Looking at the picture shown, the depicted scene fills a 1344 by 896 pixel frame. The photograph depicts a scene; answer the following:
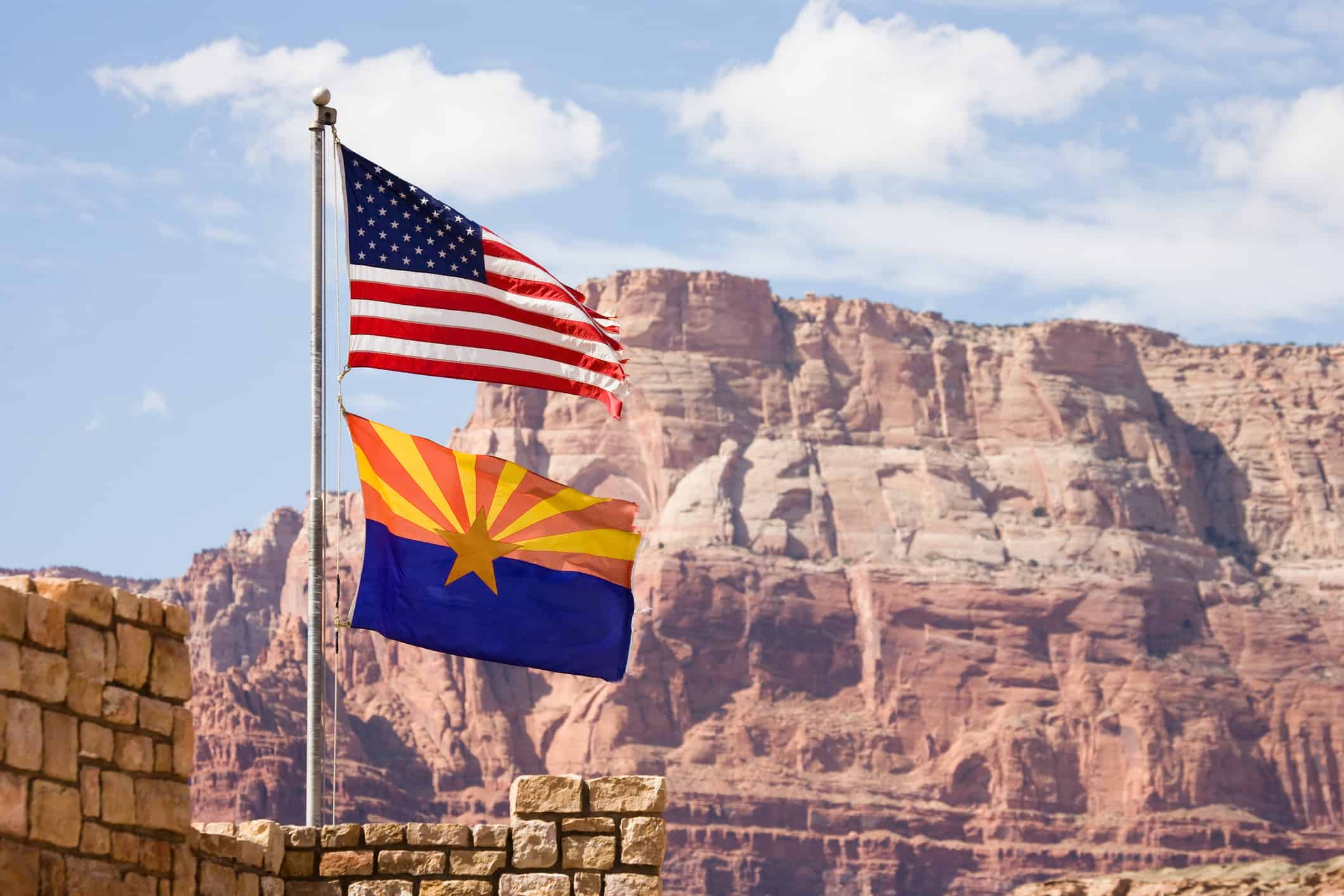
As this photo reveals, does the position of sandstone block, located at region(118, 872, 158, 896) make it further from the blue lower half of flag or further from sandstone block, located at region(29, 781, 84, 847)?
the blue lower half of flag

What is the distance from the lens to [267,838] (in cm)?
1596

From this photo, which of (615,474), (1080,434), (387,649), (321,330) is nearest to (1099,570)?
(1080,434)

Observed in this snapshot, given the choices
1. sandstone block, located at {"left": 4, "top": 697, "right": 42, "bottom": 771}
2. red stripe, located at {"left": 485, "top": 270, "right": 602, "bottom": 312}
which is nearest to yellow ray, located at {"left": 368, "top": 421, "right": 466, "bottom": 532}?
red stripe, located at {"left": 485, "top": 270, "right": 602, "bottom": 312}

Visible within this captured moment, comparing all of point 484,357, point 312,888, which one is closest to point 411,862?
point 312,888

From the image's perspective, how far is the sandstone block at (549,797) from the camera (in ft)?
54.9

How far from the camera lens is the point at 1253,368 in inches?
6747

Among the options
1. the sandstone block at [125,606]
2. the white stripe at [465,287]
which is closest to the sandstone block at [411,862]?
the sandstone block at [125,606]

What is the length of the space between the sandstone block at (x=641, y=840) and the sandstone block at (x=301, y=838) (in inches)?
82.5

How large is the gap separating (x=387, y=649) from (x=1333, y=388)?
7064 cm

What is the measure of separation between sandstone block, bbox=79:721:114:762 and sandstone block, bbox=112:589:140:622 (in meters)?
0.63

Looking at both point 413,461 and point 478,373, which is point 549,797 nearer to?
point 413,461

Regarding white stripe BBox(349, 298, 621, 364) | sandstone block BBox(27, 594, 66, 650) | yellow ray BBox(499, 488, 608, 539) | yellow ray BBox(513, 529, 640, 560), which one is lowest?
sandstone block BBox(27, 594, 66, 650)

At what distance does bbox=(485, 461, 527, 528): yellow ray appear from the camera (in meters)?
19.3

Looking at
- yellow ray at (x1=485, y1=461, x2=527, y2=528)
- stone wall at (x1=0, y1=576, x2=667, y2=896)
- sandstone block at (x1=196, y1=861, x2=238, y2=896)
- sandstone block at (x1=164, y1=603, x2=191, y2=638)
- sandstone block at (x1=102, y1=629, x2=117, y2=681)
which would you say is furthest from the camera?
yellow ray at (x1=485, y1=461, x2=527, y2=528)
